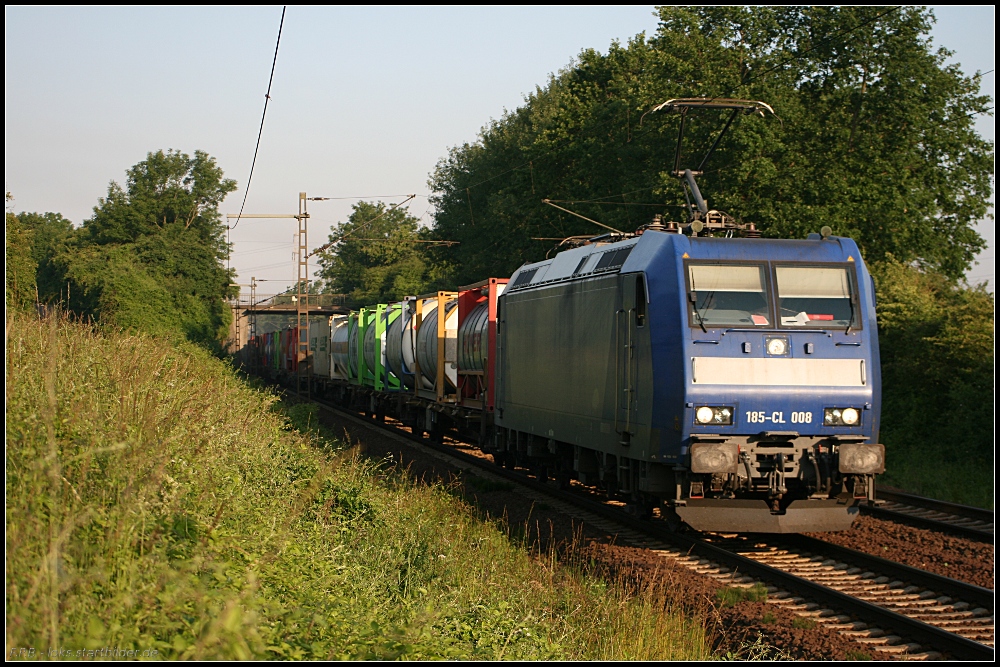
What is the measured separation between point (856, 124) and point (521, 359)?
63.6 feet

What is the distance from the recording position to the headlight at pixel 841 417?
10016 millimetres

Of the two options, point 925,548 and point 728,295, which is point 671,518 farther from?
point 925,548

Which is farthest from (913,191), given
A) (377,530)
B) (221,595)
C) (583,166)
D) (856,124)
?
(221,595)

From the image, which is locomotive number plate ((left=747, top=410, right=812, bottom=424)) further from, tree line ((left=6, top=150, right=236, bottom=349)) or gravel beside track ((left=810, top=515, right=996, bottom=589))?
tree line ((left=6, top=150, right=236, bottom=349))

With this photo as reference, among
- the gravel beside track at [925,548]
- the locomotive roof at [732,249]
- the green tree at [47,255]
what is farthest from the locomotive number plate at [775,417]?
the green tree at [47,255]

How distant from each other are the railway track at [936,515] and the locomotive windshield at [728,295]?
3930 mm

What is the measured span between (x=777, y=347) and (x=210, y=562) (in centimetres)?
644

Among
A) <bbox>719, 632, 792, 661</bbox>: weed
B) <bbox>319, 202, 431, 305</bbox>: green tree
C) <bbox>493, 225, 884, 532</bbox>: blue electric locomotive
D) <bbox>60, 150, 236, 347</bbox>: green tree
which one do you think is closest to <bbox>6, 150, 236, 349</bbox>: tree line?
<bbox>60, 150, 236, 347</bbox>: green tree

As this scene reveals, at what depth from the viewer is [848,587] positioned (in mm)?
9117

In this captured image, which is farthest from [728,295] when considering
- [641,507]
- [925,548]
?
[925,548]

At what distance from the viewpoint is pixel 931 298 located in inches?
934

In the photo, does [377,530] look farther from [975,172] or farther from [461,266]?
[461,266]

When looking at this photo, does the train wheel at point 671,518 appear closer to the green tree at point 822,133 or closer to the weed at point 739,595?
the weed at point 739,595

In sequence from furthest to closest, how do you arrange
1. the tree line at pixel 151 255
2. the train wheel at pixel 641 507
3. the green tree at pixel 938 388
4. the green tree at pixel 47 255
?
the green tree at pixel 47 255 < the tree line at pixel 151 255 < the green tree at pixel 938 388 < the train wheel at pixel 641 507
